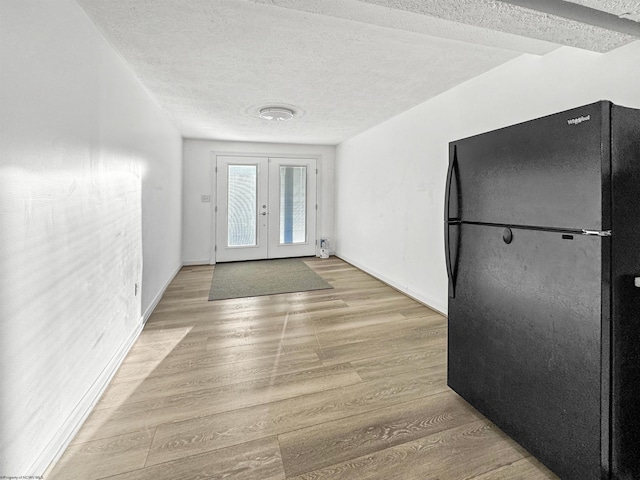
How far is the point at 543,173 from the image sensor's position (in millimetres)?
1275

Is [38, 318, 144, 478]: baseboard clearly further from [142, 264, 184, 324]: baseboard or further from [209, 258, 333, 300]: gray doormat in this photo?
[209, 258, 333, 300]: gray doormat

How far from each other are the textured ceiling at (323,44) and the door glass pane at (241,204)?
2.09 meters

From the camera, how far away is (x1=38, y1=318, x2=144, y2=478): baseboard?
4.16 ft

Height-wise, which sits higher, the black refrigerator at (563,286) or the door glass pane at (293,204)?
the door glass pane at (293,204)

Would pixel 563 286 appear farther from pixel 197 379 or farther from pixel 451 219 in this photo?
pixel 197 379

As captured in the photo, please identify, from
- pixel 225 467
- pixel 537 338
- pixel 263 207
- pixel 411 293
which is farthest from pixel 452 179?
pixel 263 207

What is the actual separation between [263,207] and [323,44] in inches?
154

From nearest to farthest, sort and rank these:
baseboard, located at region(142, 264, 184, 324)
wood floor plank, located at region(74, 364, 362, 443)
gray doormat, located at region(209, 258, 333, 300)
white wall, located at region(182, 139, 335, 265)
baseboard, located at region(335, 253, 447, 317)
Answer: wood floor plank, located at region(74, 364, 362, 443) → baseboard, located at region(142, 264, 184, 324) → baseboard, located at region(335, 253, 447, 317) → gray doormat, located at region(209, 258, 333, 300) → white wall, located at region(182, 139, 335, 265)

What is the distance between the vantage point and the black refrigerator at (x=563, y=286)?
1099 mm

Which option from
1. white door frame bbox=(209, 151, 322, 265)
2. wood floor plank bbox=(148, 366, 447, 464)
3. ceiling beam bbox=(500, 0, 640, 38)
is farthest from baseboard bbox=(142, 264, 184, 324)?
ceiling beam bbox=(500, 0, 640, 38)

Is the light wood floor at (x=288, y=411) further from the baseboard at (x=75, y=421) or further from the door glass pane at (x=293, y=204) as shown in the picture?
the door glass pane at (x=293, y=204)

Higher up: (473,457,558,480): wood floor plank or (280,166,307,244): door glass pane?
(280,166,307,244): door glass pane

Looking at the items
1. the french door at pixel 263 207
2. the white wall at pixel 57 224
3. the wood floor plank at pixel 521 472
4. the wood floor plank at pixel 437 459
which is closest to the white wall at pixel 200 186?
the french door at pixel 263 207

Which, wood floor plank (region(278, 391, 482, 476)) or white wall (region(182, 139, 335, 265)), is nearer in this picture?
wood floor plank (region(278, 391, 482, 476))
